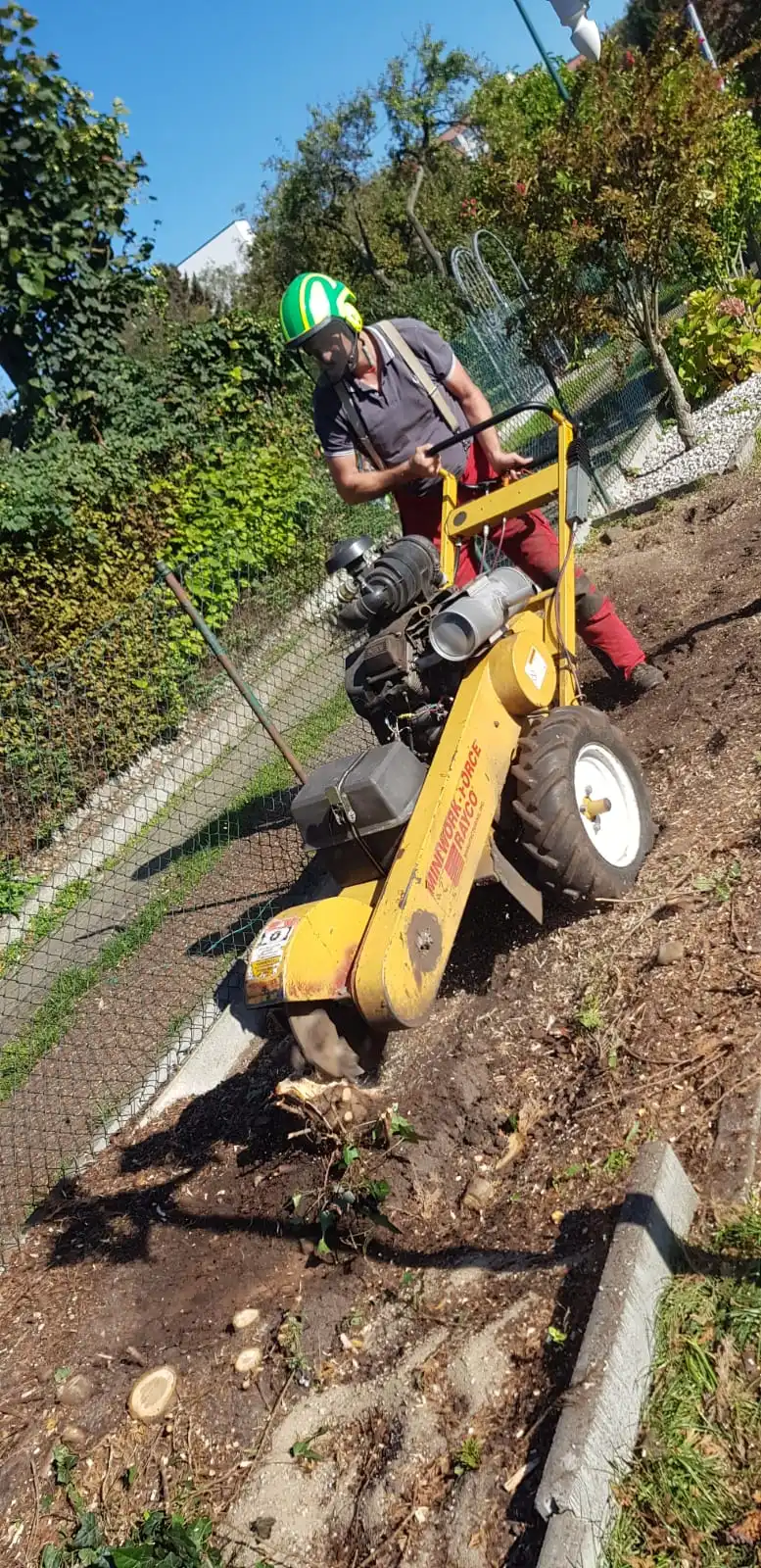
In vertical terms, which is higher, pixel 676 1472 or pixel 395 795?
pixel 395 795

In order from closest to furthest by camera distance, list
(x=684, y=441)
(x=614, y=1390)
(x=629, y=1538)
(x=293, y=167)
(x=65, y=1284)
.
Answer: (x=629, y=1538) → (x=614, y=1390) → (x=65, y=1284) → (x=684, y=441) → (x=293, y=167)

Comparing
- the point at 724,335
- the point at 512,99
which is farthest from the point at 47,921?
the point at 512,99

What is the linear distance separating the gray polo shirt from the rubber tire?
65.0 inches

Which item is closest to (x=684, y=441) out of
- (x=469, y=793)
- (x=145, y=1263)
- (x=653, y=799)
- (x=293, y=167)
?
(x=653, y=799)

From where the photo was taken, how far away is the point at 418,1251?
318 centimetres

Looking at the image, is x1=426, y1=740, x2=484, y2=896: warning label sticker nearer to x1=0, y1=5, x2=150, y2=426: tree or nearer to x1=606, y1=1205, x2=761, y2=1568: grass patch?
x1=606, y1=1205, x2=761, y2=1568: grass patch

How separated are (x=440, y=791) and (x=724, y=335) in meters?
8.84

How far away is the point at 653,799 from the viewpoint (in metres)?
4.60

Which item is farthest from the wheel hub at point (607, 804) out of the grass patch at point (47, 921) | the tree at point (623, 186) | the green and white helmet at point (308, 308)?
the tree at point (623, 186)

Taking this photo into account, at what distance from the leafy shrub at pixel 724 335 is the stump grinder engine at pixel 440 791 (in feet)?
23.3

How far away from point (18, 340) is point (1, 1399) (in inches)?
387

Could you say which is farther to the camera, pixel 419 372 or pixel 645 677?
pixel 645 677

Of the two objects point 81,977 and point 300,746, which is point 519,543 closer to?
point 300,746

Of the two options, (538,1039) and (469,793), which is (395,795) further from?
(538,1039)
